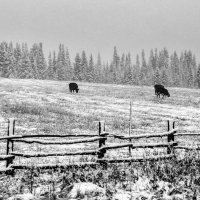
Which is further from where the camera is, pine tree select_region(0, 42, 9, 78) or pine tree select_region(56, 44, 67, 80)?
pine tree select_region(56, 44, 67, 80)

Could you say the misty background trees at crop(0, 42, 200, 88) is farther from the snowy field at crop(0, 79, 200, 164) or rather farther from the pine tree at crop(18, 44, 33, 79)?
the snowy field at crop(0, 79, 200, 164)

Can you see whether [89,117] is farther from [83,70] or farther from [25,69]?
[83,70]

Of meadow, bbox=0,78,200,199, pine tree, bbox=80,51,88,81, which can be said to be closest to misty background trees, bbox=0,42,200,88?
pine tree, bbox=80,51,88,81

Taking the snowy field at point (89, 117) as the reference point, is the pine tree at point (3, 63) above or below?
above

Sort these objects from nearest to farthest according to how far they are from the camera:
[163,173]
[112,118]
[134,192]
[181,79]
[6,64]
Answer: [134,192] < [163,173] < [112,118] < [6,64] < [181,79]

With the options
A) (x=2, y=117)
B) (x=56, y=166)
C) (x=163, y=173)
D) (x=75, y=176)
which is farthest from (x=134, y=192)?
(x=2, y=117)

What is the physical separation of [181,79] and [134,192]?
13985cm

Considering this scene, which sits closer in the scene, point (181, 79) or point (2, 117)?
point (2, 117)

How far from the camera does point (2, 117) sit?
Answer: 2297 centimetres

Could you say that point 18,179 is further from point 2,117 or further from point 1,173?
point 2,117

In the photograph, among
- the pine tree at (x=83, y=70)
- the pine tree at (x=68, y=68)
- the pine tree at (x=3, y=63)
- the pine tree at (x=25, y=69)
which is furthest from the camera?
the pine tree at (x=68, y=68)

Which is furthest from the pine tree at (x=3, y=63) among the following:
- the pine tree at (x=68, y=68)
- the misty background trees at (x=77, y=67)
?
the pine tree at (x=68, y=68)

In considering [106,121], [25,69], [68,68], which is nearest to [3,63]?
[25,69]

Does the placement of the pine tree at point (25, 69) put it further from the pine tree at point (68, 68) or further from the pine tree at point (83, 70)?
the pine tree at point (68, 68)
